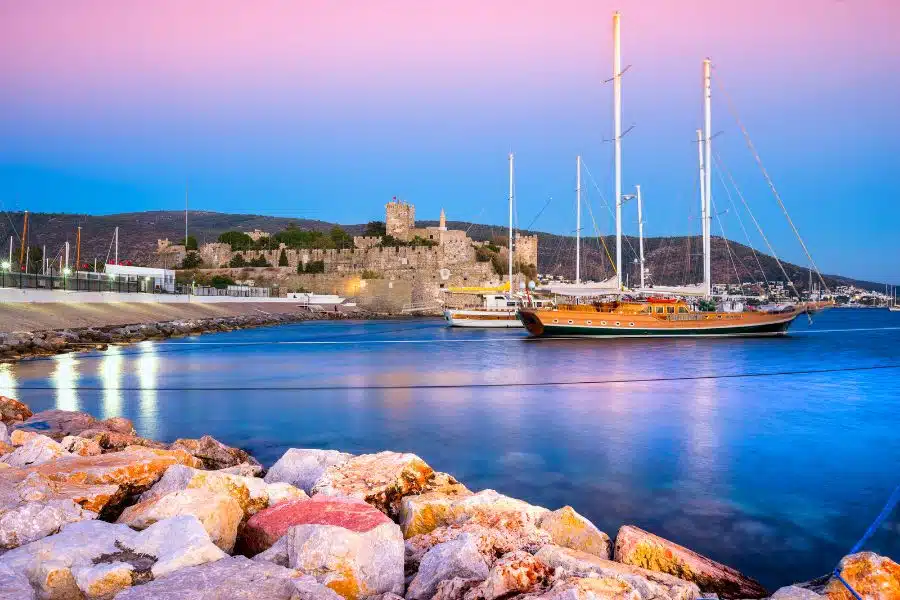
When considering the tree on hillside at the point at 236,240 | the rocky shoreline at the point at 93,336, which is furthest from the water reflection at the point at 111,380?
the tree on hillside at the point at 236,240

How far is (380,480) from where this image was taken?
15.7 ft

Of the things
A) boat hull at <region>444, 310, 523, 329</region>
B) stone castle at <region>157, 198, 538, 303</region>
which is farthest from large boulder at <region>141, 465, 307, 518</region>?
stone castle at <region>157, 198, 538, 303</region>

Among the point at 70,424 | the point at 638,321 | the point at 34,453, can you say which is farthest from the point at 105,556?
the point at 638,321

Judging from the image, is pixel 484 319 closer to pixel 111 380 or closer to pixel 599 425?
A: pixel 111 380

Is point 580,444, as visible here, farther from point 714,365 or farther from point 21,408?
point 714,365

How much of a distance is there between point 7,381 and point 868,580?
14.2 m

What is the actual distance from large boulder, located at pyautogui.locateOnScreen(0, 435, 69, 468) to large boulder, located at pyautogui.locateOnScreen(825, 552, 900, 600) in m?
4.84

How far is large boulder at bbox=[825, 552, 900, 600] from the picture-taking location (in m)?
3.26

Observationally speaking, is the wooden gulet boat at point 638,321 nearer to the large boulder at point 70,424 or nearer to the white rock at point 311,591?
the large boulder at point 70,424

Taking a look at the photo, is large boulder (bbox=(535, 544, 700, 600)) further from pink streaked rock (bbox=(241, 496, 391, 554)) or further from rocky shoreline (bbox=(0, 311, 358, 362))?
rocky shoreline (bbox=(0, 311, 358, 362))

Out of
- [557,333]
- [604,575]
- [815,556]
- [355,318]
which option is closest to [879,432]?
[815,556]

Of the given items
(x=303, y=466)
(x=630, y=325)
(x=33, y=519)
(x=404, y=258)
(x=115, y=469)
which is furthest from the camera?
(x=404, y=258)

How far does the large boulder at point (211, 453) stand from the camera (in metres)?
6.35

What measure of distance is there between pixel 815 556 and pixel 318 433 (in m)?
5.84
